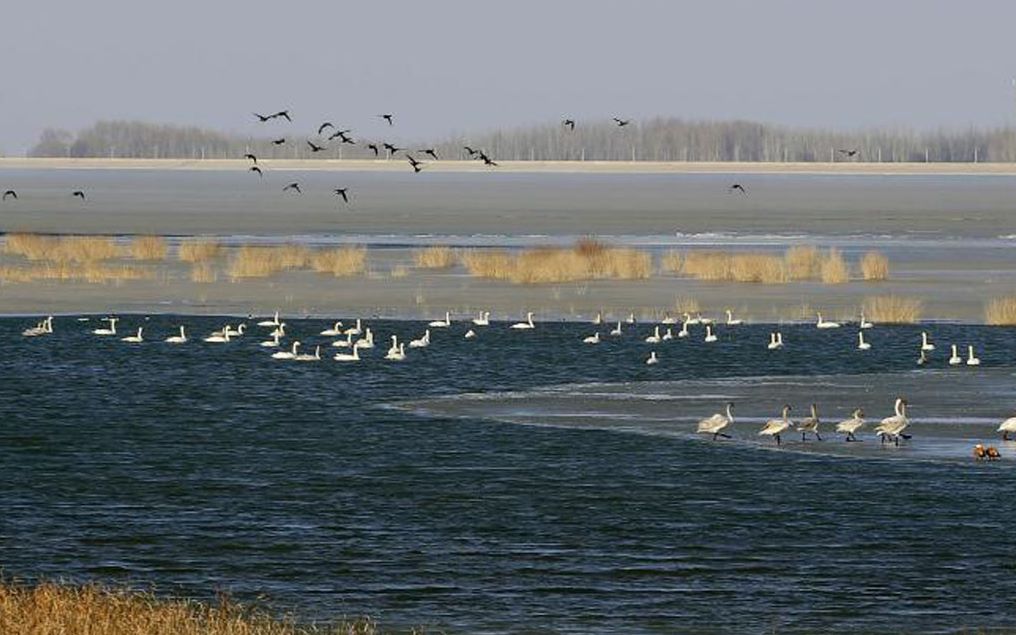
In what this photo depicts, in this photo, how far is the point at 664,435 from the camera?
91.9 feet

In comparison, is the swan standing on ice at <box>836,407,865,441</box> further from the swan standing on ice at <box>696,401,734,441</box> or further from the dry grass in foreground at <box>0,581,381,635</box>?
the dry grass in foreground at <box>0,581,381,635</box>

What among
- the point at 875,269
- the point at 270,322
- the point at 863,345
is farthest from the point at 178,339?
the point at 875,269

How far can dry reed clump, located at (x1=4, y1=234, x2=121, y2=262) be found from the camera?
68000 mm

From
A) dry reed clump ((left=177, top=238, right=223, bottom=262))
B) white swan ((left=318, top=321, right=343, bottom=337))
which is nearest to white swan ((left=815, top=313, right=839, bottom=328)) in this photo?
white swan ((left=318, top=321, right=343, bottom=337))

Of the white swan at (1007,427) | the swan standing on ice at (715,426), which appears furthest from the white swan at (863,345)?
the white swan at (1007,427)

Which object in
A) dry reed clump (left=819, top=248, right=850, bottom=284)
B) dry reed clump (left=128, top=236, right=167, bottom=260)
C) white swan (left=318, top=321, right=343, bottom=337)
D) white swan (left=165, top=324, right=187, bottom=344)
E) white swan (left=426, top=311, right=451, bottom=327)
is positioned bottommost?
white swan (left=165, top=324, right=187, bottom=344)

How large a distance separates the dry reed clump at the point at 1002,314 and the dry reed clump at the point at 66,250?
29528 mm

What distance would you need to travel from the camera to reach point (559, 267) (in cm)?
6022

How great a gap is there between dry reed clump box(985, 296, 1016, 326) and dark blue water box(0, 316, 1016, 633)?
46.8ft

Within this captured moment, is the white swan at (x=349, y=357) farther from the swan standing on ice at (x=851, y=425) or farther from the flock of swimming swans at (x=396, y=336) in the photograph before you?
the swan standing on ice at (x=851, y=425)

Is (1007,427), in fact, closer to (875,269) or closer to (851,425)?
(851,425)

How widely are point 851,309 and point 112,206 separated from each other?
303 ft

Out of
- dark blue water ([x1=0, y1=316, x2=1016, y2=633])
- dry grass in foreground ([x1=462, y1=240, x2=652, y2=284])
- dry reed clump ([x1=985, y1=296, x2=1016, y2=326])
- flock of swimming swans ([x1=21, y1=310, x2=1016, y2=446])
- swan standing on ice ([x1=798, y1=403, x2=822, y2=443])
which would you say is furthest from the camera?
dry grass in foreground ([x1=462, y1=240, x2=652, y2=284])

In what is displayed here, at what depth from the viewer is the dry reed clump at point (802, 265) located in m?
60.4
